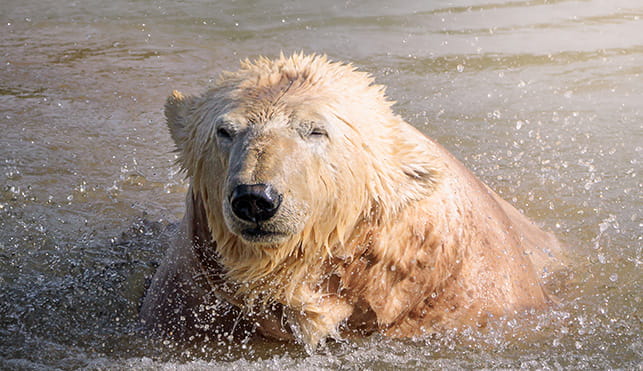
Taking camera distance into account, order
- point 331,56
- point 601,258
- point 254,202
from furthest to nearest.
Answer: point 331,56
point 601,258
point 254,202

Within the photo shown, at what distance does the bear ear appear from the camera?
148 inches

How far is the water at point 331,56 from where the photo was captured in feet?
13.2

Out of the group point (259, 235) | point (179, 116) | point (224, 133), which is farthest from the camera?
point (179, 116)

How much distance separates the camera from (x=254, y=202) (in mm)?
2934

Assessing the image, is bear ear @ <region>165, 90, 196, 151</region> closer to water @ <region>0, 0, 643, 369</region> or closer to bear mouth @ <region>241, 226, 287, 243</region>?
bear mouth @ <region>241, 226, 287, 243</region>

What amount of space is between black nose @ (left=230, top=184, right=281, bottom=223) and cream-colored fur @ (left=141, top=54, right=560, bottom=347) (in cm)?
4

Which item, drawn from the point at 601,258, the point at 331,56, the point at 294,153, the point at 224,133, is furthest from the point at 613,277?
the point at 331,56

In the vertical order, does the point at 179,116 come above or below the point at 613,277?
above

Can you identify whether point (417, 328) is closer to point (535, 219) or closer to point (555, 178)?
point (535, 219)

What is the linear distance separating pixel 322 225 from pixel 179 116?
1.04 metres

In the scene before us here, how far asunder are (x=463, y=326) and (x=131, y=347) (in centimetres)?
171

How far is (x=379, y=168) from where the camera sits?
133 inches

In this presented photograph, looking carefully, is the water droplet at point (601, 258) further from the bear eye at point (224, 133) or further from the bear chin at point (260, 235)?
the bear eye at point (224, 133)

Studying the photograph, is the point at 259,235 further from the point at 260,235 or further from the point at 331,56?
the point at 331,56
